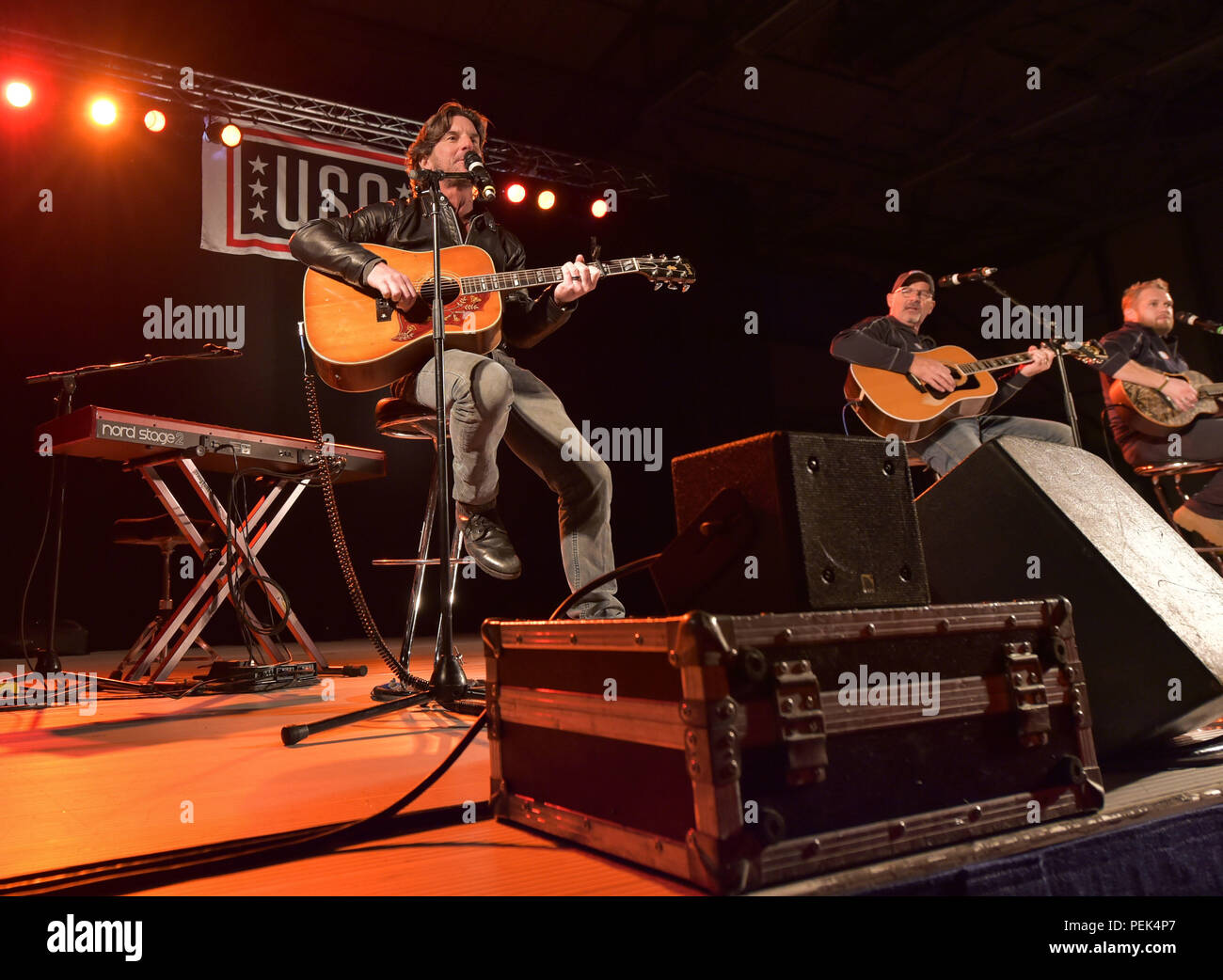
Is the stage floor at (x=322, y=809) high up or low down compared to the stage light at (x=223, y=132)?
down

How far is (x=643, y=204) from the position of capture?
7176 millimetres

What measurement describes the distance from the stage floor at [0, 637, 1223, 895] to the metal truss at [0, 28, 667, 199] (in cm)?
448

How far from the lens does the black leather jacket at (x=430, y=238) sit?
247 cm

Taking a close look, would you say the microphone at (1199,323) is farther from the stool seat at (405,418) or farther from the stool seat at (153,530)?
the stool seat at (153,530)

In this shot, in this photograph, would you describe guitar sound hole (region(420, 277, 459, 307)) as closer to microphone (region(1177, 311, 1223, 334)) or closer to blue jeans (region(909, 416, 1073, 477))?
blue jeans (region(909, 416, 1073, 477))

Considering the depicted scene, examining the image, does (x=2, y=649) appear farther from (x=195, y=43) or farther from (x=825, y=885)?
(x=825, y=885)

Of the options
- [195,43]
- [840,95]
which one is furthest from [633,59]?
[195,43]

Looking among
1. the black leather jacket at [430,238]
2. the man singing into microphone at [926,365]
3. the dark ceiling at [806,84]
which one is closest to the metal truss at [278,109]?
the dark ceiling at [806,84]

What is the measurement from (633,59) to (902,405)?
4118mm

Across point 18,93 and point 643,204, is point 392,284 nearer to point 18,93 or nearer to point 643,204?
point 18,93

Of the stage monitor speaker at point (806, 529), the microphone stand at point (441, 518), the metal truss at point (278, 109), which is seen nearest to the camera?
the stage monitor speaker at point (806, 529)

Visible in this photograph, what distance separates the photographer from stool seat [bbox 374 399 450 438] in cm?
243

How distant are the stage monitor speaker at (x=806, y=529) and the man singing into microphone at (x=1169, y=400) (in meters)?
4.17

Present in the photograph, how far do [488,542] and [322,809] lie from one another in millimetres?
1060
